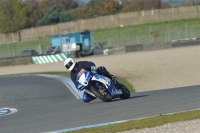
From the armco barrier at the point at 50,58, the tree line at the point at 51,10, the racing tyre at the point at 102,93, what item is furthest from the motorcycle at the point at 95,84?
the tree line at the point at 51,10

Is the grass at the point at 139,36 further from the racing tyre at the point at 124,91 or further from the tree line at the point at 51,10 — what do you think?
the racing tyre at the point at 124,91

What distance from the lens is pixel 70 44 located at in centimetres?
5853

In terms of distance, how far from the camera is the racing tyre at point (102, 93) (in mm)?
14688

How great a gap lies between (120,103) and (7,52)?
4913cm

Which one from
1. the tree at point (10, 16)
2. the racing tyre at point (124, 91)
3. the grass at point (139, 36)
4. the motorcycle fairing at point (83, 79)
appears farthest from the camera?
the tree at point (10, 16)

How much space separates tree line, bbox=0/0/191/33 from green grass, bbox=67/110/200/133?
193ft

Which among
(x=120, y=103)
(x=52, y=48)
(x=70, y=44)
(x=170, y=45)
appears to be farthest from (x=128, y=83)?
(x=52, y=48)

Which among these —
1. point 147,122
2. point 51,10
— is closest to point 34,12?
point 51,10

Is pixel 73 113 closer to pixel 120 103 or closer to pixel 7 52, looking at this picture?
pixel 120 103

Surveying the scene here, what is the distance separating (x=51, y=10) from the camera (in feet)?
323

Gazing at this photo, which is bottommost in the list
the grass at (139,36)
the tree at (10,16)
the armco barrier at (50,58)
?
the armco barrier at (50,58)

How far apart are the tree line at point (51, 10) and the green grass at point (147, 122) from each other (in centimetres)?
5873

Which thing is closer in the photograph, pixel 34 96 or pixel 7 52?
pixel 34 96

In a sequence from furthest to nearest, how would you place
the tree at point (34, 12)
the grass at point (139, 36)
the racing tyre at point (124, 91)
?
the tree at point (34, 12)
the grass at point (139, 36)
the racing tyre at point (124, 91)
